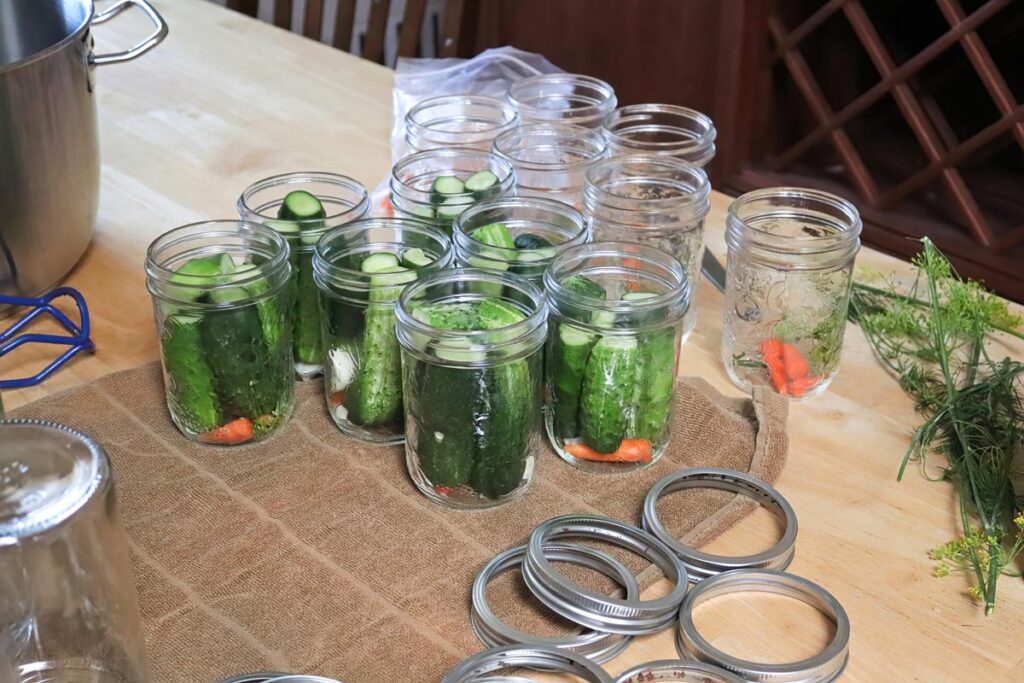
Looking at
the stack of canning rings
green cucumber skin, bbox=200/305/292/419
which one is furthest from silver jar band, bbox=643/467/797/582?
green cucumber skin, bbox=200/305/292/419

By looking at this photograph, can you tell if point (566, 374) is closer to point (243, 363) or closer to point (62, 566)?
point (243, 363)

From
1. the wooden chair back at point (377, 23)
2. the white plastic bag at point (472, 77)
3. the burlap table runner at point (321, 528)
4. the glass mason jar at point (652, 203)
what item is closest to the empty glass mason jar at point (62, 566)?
the burlap table runner at point (321, 528)

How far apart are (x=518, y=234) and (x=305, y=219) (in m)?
0.20

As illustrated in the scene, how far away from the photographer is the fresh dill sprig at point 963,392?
90 cm

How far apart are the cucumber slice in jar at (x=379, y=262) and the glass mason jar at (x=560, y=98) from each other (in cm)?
34

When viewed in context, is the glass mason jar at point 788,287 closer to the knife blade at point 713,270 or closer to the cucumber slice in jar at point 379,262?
the knife blade at point 713,270

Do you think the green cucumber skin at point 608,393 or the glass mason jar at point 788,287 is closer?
the green cucumber skin at point 608,393

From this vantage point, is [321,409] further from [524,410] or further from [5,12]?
[5,12]

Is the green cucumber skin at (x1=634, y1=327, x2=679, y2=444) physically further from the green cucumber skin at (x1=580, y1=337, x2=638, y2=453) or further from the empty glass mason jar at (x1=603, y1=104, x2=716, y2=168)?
the empty glass mason jar at (x1=603, y1=104, x2=716, y2=168)

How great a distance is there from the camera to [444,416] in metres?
0.91

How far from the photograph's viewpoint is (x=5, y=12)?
49.6 inches

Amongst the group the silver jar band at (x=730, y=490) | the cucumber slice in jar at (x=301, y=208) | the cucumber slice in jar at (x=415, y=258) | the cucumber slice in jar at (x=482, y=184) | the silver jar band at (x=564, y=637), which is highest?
the cucumber slice in jar at (x=482, y=184)

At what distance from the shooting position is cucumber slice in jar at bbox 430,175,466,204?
1091 millimetres

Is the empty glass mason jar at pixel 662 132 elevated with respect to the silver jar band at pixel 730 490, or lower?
elevated
